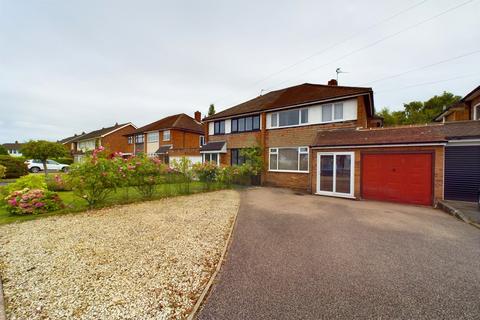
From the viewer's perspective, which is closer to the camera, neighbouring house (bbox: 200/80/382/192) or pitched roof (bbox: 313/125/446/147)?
pitched roof (bbox: 313/125/446/147)

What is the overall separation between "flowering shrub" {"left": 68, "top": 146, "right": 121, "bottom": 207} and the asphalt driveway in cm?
550

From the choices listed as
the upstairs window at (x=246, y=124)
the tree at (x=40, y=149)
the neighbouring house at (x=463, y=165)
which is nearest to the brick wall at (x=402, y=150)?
the neighbouring house at (x=463, y=165)

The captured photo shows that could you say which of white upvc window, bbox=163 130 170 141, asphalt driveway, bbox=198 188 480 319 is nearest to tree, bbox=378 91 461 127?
asphalt driveway, bbox=198 188 480 319

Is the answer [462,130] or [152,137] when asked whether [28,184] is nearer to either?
[462,130]

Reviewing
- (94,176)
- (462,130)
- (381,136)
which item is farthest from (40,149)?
(462,130)

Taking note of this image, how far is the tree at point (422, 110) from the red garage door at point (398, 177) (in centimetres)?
3056

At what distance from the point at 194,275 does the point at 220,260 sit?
0.64m

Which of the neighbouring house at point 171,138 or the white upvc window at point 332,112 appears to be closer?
the white upvc window at point 332,112

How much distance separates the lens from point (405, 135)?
9391 millimetres

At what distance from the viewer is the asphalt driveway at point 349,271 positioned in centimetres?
260

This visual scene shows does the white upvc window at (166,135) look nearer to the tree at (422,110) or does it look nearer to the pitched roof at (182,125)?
the pitched roof at (182,125)

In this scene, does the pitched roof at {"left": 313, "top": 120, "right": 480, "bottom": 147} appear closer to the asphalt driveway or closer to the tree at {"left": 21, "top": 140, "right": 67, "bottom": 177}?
the asphalt driveway

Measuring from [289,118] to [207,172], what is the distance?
281 inches

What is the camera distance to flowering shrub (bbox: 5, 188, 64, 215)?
22.9 feet
